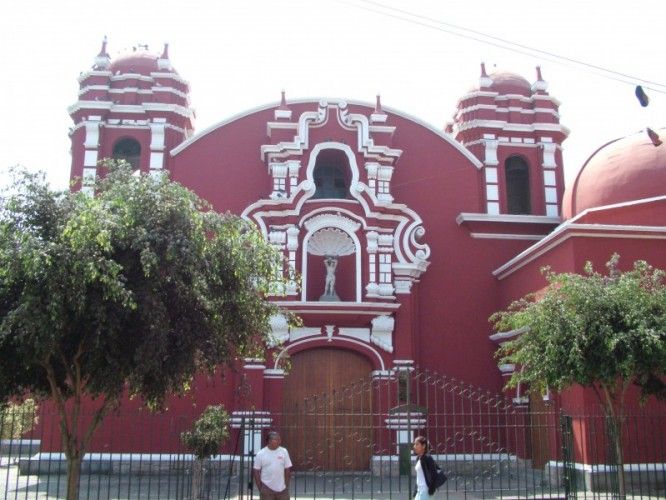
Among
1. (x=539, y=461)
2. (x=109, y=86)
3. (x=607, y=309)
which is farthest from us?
(x=109, y=86)

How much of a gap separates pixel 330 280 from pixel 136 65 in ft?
30.4

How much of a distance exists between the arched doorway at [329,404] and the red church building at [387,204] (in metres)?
0.05

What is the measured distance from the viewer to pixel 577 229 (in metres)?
15.5

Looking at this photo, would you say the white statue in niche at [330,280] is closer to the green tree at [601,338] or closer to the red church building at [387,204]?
the red church building at [387,204]

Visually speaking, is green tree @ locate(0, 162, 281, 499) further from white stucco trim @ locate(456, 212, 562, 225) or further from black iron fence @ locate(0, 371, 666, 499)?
white stucco trim @ locate(456, 212, 562, 225)

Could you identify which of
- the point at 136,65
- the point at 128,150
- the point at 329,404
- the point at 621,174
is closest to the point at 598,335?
the point at 621,174

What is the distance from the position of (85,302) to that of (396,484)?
31.5 feet

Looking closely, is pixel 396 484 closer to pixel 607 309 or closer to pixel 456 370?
pixel 456 370

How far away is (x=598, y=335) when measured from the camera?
11.6 meters

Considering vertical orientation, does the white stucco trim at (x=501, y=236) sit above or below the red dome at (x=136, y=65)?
below

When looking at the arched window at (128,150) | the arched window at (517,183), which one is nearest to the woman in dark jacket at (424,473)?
the arched window at (517,183)

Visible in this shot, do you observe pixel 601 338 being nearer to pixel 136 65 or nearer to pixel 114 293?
pixel 114 293

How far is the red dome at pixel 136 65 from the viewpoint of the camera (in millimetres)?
22219

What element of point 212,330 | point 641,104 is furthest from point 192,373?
point 641,104
